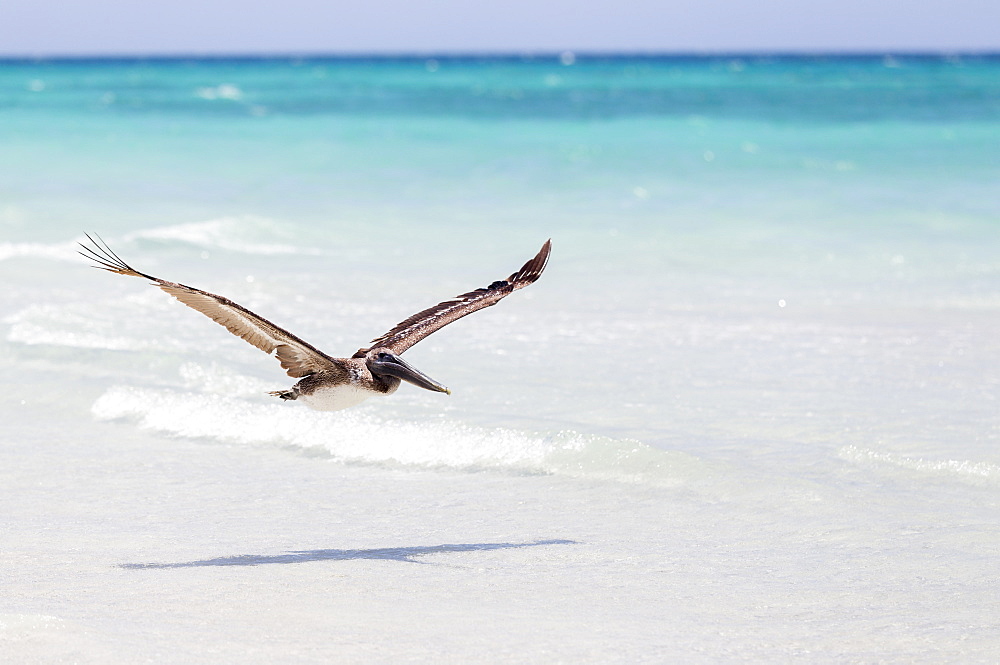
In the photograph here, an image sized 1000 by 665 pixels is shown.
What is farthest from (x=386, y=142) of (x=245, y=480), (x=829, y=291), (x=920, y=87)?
(x=920, y=87)

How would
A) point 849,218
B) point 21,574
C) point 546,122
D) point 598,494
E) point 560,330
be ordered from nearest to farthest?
point 21,574 → point 598,494 → point 560,330 → point 849,218 → point 546,122

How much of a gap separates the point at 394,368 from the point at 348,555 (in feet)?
3.22

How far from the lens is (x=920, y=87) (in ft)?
200

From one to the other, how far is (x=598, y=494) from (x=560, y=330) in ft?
13.7

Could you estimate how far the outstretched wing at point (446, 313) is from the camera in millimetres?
6746

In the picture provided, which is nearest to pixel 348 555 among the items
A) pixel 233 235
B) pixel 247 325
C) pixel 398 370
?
pixel 398 370

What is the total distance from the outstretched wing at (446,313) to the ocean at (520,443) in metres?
0.81

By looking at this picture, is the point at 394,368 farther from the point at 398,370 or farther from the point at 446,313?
the point at 446,313

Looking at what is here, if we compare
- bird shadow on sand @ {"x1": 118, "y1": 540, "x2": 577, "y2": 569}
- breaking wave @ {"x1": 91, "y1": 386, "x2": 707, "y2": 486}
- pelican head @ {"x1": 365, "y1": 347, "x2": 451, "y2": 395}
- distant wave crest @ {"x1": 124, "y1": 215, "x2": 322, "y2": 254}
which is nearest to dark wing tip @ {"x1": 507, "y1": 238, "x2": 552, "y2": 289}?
breaking wave @ {"x1": 91, "y1": 386, "x2": 707, "y2": 486}

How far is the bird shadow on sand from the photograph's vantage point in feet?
18.8

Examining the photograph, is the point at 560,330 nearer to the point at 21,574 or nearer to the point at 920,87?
the point at 21,574

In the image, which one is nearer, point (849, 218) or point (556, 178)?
point (849, 218)

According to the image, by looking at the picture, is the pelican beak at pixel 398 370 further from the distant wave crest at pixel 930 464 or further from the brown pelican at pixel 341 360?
the distant wave crest at pixel 930 464

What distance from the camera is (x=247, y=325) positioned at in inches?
229
